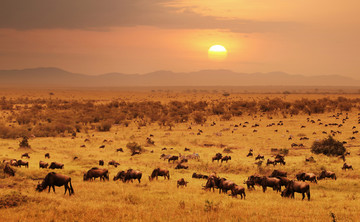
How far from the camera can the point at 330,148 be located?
29.9 metres

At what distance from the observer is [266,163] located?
25594 mm

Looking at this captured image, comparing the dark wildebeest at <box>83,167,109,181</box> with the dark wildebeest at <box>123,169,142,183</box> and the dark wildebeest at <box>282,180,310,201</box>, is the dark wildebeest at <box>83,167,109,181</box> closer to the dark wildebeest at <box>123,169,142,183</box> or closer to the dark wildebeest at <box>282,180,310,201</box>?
the dark wildebeest at <box>123,169,142,183</box>

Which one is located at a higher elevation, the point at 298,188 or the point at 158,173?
the point at 298,188

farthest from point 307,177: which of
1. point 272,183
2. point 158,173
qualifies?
point 158,173

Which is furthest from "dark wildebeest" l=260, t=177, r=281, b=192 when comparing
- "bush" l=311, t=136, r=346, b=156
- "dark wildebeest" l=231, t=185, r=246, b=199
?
"bush" l=311, t=136, r=346, b=156

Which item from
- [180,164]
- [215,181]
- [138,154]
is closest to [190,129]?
[138,154]

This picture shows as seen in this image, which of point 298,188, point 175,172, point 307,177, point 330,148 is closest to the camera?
point 298,188

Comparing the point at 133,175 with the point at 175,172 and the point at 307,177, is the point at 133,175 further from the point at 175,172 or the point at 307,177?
the point at 307,177

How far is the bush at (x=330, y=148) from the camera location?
29438 mm

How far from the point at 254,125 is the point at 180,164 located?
28201 millimetres

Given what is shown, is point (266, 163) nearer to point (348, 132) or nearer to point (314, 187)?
point (314, 187)

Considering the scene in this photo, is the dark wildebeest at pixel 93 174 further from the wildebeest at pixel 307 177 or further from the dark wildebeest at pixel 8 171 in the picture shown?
the wildebeest at pixel 307 177

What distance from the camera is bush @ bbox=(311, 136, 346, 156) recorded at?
29.4 meters

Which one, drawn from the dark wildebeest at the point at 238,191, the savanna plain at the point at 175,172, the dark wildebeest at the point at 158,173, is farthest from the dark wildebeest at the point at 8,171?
the dark wildebeest at the point at 238,191
